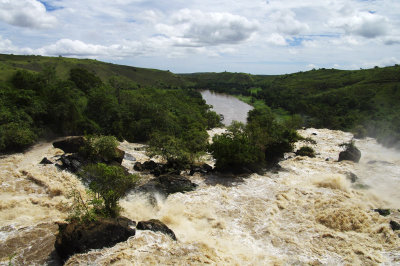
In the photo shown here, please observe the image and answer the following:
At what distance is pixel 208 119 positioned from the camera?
3334 inches

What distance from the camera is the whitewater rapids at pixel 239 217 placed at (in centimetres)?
1866

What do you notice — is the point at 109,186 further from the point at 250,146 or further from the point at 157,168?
the point at 250,146

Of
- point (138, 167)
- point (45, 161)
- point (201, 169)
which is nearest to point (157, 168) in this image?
point (138, 167)

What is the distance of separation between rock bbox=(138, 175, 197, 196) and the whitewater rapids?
4.45ft

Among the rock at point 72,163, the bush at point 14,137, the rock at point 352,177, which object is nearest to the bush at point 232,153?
the rock at point 352,177

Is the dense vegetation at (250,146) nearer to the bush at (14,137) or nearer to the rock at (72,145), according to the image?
the rock at (72,145)

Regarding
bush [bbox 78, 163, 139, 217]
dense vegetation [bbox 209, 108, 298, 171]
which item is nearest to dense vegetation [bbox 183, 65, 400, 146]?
dense vegetation [bbox 209, 108, 298, 171]

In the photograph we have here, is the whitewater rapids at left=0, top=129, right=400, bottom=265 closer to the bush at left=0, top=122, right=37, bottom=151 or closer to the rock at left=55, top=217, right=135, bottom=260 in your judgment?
the rock at left=55, top=217, right=135, bottom=260

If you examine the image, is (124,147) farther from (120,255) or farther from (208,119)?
(208,119)

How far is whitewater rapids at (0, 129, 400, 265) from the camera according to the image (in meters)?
18.7

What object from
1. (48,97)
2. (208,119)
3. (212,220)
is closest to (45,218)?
(212,220)

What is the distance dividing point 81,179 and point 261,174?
23.2 meters

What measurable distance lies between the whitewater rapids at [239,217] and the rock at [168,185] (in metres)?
1.36

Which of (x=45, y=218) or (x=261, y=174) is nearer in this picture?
(x=45, y=218)
